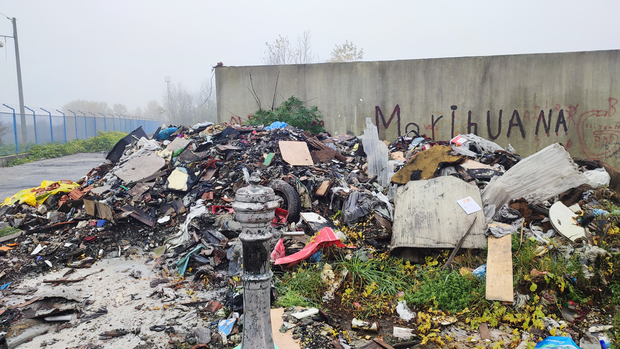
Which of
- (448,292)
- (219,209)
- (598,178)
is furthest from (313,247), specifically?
(598,178)

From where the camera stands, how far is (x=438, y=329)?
319 cm

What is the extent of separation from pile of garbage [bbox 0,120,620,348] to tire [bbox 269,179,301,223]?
0.07 feet

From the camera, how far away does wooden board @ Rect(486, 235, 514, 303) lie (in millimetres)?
3410

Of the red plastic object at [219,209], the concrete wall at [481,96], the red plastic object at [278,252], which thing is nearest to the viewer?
the red plastic object at [278,252]

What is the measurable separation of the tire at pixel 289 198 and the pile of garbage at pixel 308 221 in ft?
0.07

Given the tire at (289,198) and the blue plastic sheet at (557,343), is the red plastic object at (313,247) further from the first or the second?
the blue plastic sheet at (557,343)

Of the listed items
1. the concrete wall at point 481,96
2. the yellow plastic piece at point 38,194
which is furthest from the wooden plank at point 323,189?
the concrete wall at point 481,96

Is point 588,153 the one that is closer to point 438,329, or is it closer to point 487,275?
point 487,275

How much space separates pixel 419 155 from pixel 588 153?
23.0 feet

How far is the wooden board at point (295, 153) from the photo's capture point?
702 centimetres

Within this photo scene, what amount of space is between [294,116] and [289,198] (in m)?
5.74

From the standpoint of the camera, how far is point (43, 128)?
2134 centimetres

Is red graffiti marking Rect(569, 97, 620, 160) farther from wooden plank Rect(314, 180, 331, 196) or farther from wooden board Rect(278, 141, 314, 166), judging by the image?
wooden plank Rect(314, 180, 331, 196)

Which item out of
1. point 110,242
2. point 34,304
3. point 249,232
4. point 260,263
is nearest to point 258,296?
point 260,263
